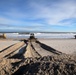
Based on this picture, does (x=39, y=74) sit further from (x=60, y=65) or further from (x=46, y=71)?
(x=60, y=65)

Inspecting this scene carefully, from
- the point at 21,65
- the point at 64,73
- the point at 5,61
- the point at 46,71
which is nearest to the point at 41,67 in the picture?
the point at 46,71

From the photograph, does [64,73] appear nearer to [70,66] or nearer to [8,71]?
[70,66]

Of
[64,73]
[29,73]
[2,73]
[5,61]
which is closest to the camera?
[64,73]

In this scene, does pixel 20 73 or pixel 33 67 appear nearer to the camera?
pixel 33 67

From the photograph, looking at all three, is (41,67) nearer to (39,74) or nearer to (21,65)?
(39,74)

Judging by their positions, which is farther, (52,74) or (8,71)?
(8,71)

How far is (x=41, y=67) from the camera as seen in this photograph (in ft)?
15.4

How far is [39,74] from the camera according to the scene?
173 inches

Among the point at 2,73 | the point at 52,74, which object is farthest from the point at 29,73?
the point at 2,73

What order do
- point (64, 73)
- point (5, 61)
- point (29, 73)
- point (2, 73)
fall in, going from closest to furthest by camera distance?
point (64, 73), point (29, 73), point (2, 73), point (5, 61)

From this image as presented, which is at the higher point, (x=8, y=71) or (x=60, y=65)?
(x=60, y=65)

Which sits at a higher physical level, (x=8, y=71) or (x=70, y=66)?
(x=70, y=66)

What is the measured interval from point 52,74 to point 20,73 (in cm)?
126

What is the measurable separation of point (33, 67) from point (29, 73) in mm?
296
